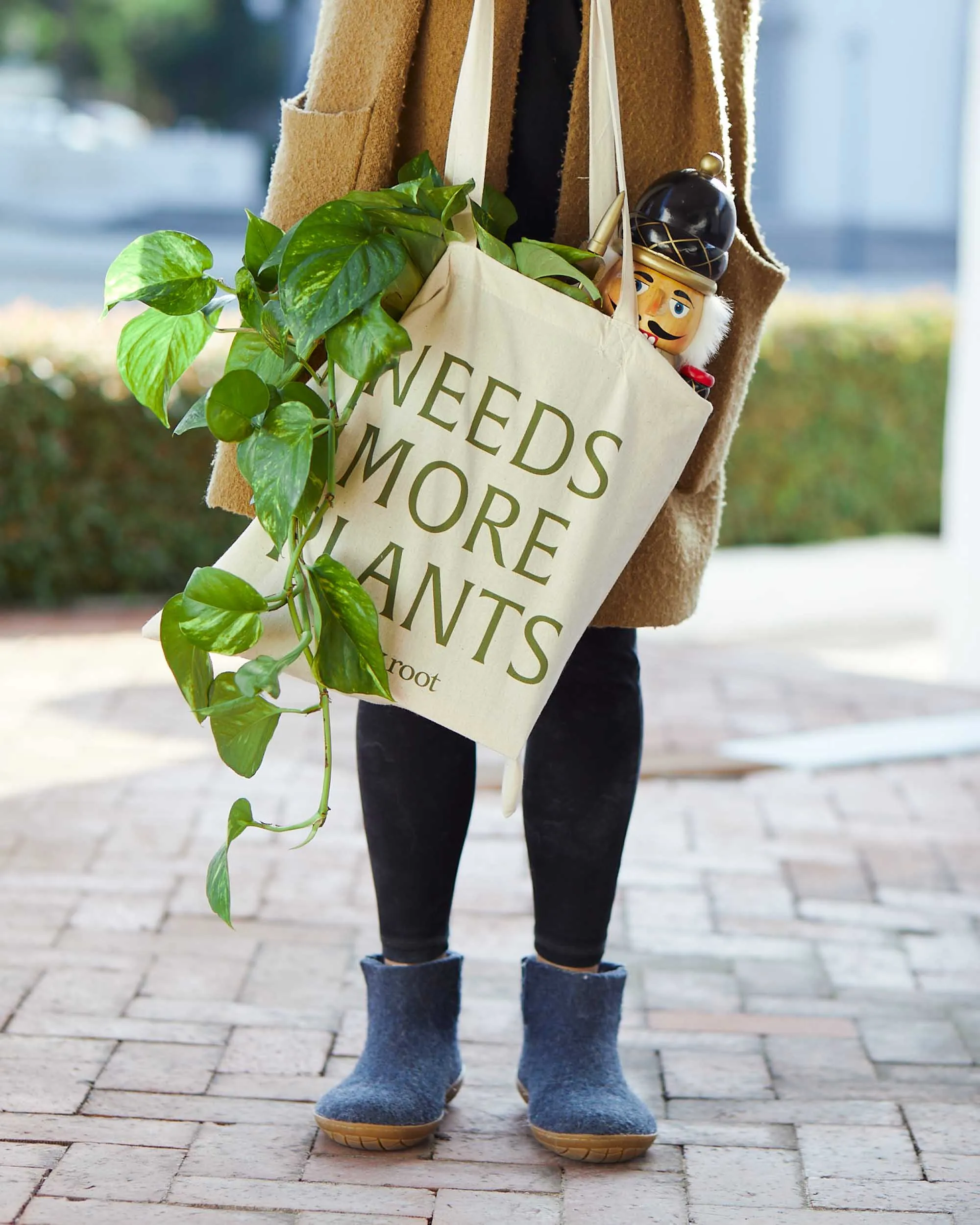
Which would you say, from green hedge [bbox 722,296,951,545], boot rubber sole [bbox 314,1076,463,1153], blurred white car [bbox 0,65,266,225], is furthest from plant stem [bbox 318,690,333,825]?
blurred white car [bbox 0,65,266,225]

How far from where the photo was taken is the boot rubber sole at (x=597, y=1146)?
5.68ft

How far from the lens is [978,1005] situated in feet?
7.50

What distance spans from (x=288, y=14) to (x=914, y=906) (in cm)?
1935

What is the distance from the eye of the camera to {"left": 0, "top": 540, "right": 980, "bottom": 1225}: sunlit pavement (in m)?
1.69

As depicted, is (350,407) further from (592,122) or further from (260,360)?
(592,122)

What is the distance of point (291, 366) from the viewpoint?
153 cm

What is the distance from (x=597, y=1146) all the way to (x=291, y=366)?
2.92ft

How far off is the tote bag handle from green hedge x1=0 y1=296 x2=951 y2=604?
3873 millimetres

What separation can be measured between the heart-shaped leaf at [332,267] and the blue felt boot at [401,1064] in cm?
75

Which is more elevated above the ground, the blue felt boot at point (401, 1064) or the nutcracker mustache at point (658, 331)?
the nutcracker mustache at point (658, 331)

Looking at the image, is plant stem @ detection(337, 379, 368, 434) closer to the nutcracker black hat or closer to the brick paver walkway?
the nutcracker black hat

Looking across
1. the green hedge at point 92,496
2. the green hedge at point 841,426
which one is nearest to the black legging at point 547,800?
the green hedge at point 92,496

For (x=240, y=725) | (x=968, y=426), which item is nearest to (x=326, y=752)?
(x=240, y=725)

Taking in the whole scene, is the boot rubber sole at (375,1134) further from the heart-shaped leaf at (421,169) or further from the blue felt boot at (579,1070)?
the heart-shaped leaf at (421,169)
